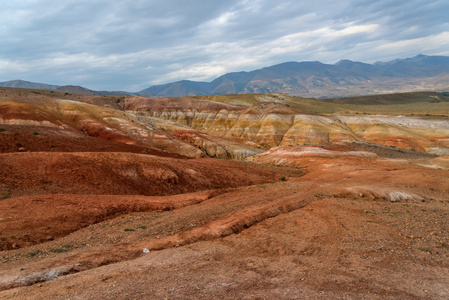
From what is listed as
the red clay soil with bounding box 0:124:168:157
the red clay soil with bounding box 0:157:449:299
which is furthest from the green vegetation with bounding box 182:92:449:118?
the red clay soil with bounding box 0:157:449:299

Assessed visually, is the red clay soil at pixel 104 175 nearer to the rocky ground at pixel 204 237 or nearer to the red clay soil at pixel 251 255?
the rocky ground at pixel 204 237

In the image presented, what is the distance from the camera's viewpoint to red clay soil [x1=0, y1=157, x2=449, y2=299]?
25.0 feet

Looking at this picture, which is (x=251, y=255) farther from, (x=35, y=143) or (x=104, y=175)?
(x=35, y=143)

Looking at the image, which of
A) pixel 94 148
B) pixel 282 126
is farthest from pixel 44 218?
pixel 282 126

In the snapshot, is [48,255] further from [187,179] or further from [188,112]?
[188,112]

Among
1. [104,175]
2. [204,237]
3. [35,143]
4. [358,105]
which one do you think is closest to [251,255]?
[204,237]

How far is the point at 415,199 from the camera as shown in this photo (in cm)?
1931

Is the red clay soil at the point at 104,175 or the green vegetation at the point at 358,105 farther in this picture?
the green vegetation at the point at 358,105

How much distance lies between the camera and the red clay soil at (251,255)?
7621mm

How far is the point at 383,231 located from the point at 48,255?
1427 cm

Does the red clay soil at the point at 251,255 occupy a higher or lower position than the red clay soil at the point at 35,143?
lower

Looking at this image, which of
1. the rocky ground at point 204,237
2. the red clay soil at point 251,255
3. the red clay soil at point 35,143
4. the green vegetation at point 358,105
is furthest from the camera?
the green vegetation at point 358,105

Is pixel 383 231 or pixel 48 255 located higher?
pixel 48 255

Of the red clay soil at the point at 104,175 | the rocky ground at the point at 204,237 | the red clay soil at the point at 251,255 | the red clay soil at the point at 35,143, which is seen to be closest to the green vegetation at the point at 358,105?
the red clay soil at the point at 104,175
